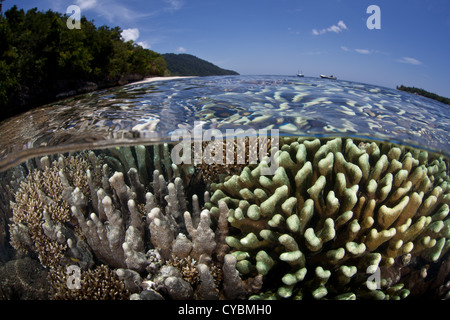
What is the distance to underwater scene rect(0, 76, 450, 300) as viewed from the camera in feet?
10.0

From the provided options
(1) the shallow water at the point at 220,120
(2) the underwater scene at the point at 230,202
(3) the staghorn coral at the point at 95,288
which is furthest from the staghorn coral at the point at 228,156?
(3) the staghorn coral at the point at 95,288

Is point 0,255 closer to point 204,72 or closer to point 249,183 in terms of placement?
point 249,183

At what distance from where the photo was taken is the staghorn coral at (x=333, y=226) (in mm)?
2895

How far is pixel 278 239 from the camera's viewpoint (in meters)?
3.04

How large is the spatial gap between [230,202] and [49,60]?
10.4 meters

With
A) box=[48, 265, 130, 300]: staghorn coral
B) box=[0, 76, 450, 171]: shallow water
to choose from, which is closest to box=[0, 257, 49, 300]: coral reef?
box=[48, 265, 130, 300]: staghorn coral

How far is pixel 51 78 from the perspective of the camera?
977 cm

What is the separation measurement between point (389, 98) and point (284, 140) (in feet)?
15.8

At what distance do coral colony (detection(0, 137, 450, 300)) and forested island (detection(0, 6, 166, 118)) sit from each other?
6.65m

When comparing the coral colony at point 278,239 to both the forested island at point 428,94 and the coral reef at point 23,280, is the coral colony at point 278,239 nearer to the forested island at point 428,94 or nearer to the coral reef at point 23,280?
the coral reef at point 23,280

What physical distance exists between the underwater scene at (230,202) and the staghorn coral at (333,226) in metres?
0.02

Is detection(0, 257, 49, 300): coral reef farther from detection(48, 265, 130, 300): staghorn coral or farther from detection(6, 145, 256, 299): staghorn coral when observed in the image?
detection(48, 265, 130, 300): staghorn coral

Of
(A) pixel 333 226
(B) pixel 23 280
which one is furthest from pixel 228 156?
(B) pixel 23 280

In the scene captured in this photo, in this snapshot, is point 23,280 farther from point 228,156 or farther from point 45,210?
point 228,156
